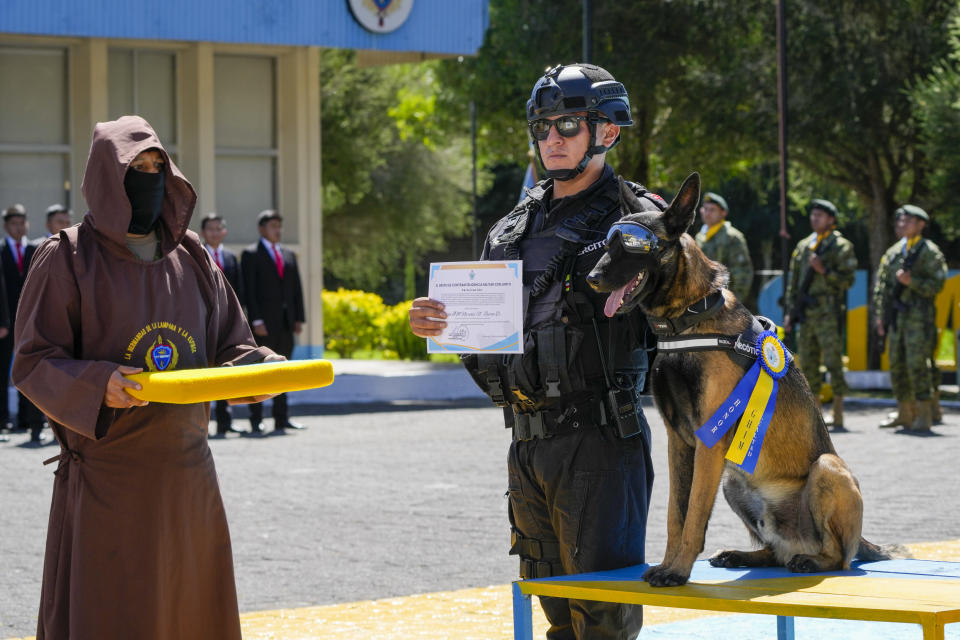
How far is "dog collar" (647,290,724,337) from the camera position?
408 centimetres

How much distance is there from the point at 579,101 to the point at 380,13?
50.5ft

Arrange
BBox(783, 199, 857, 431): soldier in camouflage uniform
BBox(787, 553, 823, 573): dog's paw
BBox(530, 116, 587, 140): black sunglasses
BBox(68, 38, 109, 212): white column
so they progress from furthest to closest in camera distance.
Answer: BBox(68, 38, 109, 212): white column < BBox(783, 199, 857, 431): soldier in camouflage uniform < BBox(530, 116, 587, 140): black sunglasses < BBox(787, 553, 823, 573): dog's paw

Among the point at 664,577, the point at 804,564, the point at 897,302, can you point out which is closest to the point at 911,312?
the point at 897,302

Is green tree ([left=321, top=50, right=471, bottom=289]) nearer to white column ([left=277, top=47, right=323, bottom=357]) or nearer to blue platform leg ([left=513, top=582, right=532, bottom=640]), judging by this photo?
white column ([left=277, top=47, right=323, bottom=357])

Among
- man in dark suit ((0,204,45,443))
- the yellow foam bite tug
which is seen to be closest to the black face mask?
the yellow foam bite tug

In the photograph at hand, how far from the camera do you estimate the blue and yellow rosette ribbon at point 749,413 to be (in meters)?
4.00

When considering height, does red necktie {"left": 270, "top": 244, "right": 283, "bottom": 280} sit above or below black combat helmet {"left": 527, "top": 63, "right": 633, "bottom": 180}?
below

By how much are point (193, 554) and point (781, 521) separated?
1922 millimetres

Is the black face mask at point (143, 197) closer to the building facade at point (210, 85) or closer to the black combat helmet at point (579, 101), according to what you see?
the black combat helmet at point (579, 101)

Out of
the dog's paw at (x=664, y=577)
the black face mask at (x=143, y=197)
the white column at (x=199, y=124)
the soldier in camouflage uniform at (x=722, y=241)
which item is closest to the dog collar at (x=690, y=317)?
the dog's paw at (x=664, y=577)

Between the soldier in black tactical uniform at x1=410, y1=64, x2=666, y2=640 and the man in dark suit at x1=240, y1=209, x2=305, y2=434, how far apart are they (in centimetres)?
1060

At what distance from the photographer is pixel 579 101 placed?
14.1 ft

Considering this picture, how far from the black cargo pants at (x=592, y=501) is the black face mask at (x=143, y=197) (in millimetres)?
1429

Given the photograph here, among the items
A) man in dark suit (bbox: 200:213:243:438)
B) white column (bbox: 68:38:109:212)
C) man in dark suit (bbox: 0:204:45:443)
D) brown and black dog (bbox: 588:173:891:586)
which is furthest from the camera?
white column (bbox: 68:38:109:212)
